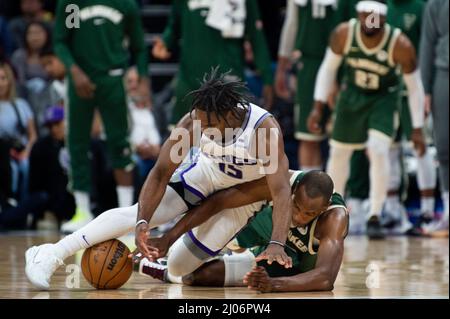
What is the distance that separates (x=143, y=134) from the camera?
9.96 metres

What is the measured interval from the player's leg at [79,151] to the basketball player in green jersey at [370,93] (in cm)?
180

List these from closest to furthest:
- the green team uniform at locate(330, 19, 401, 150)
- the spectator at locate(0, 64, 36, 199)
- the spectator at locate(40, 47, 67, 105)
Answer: the green team uniform at locate(330, 19, 401, 150) < the spectator at locate(0, 64, 36, 199) < the spectator at locate(40, 47, 67, 105)

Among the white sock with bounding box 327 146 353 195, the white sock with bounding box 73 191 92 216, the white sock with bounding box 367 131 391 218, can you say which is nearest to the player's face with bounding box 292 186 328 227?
the white sock with bounding box 367 131 391 218

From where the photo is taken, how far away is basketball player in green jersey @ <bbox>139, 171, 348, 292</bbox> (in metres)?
5.25

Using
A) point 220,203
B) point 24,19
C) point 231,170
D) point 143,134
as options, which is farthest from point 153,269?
point 24,19

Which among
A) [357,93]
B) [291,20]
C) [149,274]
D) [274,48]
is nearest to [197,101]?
[149,274]

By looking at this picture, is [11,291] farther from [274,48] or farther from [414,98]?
[274,48]

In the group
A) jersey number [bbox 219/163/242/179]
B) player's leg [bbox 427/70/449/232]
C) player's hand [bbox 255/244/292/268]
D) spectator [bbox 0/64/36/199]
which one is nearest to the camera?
player's hand [bbox 255/244/292/268]

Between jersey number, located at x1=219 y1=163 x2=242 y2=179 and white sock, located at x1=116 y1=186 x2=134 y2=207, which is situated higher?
jersey number, located at x1=219 y1=163 x2=242 y2=179

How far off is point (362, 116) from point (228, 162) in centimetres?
325

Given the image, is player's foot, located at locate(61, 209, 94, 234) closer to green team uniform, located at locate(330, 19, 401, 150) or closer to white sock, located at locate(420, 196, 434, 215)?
green team uniform, located at locate(330, 19, 401, 150)

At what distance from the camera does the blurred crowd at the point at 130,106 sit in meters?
8.81

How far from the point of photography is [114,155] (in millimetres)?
8898

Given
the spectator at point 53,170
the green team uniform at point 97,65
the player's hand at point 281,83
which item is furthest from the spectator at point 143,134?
the player's hand at point 281,83
